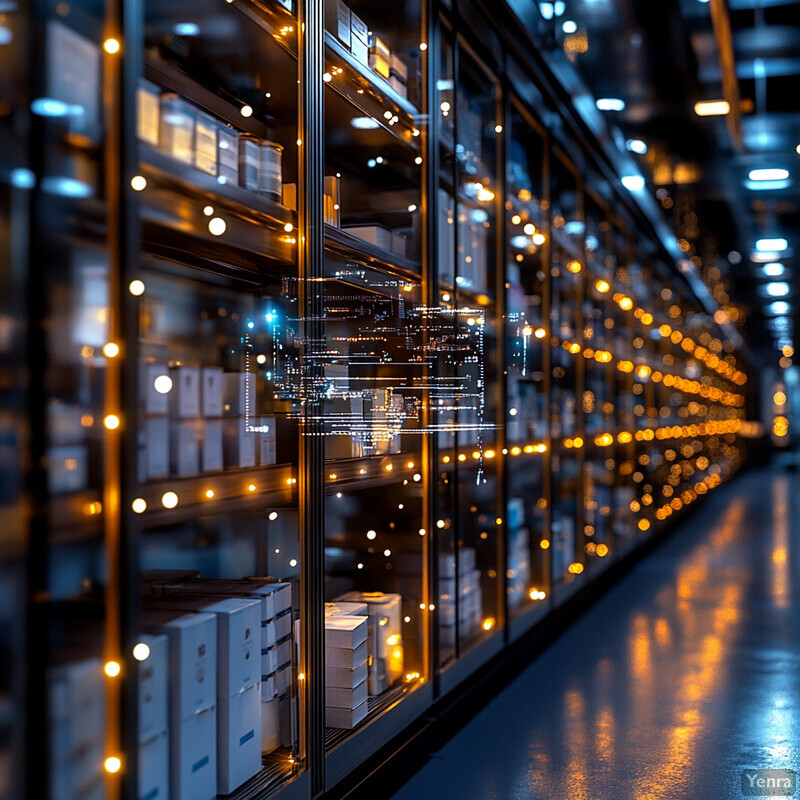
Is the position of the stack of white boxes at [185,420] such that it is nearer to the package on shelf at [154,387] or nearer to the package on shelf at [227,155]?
the package on shelf at [154,387]

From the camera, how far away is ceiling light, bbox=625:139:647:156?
20.2 ft

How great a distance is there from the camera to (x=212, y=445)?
221cm

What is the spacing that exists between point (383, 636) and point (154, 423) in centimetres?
156

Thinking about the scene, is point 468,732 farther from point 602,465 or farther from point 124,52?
point 602,465

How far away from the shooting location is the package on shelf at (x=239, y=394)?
229 cm

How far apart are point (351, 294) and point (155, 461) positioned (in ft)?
3.89

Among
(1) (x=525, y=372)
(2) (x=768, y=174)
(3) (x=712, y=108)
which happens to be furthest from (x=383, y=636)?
(2) (x=768, y=174)

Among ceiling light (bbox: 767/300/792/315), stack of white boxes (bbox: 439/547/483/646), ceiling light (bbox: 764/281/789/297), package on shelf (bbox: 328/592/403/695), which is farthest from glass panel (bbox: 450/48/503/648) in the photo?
ceiling light (bbox: 767/300/792/315)

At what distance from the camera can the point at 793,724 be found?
11.9 feet

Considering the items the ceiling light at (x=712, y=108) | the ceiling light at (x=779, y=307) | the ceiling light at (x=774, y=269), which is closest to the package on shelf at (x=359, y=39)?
the ceiling light at (x=712, y=108)

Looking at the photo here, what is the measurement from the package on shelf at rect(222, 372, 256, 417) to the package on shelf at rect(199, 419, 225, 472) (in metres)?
0.05

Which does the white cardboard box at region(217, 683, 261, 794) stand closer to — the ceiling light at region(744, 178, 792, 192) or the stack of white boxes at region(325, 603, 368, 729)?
the stack of white boxes at region(325, 603, 368, 729)

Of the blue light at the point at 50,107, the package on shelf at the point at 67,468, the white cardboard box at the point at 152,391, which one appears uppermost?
the blue light at the point at 50,107

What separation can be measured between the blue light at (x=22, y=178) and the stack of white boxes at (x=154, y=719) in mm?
817
